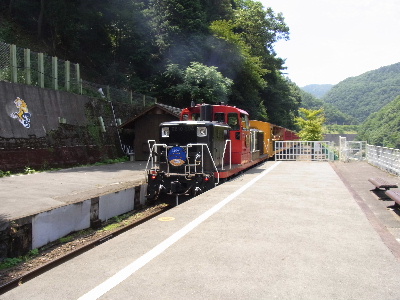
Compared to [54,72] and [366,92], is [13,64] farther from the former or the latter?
[366,92]

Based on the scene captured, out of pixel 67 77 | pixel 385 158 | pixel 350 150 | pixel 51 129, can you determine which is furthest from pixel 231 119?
pixel 350 150

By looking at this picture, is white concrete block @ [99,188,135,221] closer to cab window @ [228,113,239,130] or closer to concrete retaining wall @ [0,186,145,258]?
concrete retaining wall @ [0,186,145,258]

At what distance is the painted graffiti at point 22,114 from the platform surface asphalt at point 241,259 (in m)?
9.85

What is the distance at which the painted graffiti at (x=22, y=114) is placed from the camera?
540 inches

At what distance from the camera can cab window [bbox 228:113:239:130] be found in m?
12.4

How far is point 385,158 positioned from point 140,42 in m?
23.4

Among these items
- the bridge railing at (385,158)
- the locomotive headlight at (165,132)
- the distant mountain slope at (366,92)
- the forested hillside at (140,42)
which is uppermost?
the distant mountain slope at (366,92)

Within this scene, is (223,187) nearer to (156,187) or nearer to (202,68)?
(156,187)

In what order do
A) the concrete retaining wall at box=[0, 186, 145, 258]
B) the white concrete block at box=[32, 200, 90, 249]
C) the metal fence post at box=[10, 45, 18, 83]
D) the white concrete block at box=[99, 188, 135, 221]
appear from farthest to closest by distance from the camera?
1. the metal fence post at box=[10, 45, 18, 83]
2. the white concrete block at box=[99, 188, 135, 221]
3. the white concrete block at box=[32, 200, 90, 249]
4. the concrete retaining wall at box=[0, 186, 145, 258]

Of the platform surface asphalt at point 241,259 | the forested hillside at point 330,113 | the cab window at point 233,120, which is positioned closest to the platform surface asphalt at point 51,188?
the platform surface asphalt at point 241,259

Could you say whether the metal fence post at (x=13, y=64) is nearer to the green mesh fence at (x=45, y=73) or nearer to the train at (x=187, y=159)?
the green mesh fence at (x=45, y=73)

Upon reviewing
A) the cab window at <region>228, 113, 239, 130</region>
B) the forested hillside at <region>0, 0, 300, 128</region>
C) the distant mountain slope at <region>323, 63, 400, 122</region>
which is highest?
the distant mountain slope at <region>323, 63, 400, 122</region>

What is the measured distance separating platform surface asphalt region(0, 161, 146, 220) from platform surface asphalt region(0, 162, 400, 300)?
10.0 ft

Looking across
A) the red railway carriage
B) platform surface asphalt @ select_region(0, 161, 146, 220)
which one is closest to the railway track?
platform surface asphalt @ select_region(0, 161, 146, 220)
